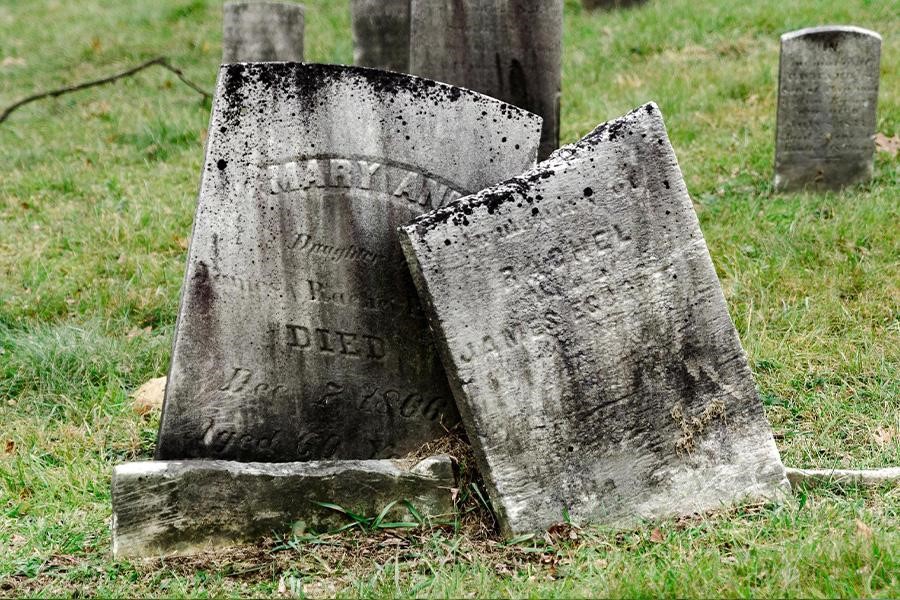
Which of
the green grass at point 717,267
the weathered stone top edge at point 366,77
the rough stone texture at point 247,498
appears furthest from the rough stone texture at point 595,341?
the weathered stone top edge at point 366,77

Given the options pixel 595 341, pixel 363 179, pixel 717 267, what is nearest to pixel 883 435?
pixel 595 341

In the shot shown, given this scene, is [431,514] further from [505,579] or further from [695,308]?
[695,308]

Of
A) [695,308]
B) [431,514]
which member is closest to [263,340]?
[431,514]

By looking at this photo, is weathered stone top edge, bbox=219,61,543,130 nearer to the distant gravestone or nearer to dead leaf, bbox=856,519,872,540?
dead leaf, bbox=856,519,872,540

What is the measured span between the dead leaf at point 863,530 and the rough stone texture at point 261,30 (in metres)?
6.20

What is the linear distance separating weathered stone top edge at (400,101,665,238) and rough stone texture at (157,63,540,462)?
0.30 metres

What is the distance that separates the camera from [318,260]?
125 inches

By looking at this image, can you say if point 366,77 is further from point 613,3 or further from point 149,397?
point 613,3

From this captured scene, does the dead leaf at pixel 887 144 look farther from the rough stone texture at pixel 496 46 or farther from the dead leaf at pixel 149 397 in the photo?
the dead leaf at pixel 149 397

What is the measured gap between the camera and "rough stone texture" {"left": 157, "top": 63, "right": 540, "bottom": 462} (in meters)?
3.07

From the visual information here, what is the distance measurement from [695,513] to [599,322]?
0.67m

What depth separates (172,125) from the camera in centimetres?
768

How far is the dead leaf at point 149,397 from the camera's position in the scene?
13.0ft

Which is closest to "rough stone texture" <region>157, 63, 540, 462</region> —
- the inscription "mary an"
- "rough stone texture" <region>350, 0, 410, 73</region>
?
the inscription "mary an"
